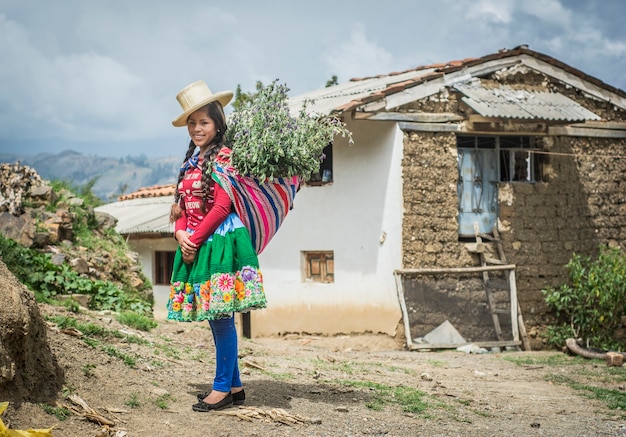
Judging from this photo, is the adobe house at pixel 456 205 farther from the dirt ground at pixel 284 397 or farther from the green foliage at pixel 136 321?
the green foliage at pixel 136 321

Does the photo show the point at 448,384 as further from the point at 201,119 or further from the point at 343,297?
the point at 343,297

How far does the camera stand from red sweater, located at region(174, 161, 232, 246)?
4.74 m

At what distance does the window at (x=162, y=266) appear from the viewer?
18.0 metres

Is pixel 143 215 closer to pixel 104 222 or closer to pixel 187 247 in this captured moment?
pixel 104 222

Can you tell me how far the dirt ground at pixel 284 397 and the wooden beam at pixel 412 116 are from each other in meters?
4.45

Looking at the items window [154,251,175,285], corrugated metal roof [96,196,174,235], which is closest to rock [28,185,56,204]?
corrugated metal roof [96,196,174,235]

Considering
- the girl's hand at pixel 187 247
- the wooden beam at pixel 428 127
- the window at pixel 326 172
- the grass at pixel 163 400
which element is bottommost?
the grass at pixel 163 400

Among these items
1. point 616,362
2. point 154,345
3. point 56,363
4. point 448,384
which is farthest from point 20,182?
point 616,362

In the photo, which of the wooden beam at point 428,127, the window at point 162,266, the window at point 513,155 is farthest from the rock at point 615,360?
the window at point 162,266

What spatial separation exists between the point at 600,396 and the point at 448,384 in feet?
4.75

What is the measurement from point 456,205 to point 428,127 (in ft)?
4.24

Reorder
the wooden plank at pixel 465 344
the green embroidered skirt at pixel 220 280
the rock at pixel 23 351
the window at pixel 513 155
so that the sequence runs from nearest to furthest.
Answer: the rock at pixel 23 351 < the green embroidered skirt at pixel 220 280 < the wooden plank at pixel 465 344 < the window at pixel 513 155

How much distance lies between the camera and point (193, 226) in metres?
4.93

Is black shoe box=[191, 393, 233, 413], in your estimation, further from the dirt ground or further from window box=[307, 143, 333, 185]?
window box=[307, 143, 333, 185]
